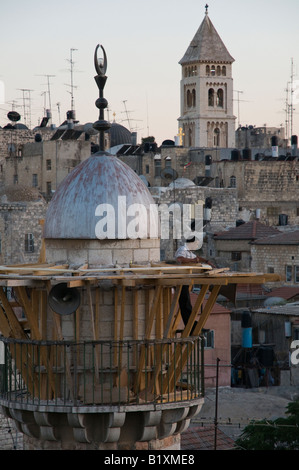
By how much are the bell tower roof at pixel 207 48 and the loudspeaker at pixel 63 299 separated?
9733 cm

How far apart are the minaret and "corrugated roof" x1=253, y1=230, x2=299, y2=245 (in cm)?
5464

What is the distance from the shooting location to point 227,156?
273ft

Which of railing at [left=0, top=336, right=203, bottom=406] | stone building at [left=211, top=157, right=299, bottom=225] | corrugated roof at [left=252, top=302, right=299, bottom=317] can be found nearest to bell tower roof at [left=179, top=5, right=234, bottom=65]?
stone building at [left=211, top=157, right=299, bottom=225]

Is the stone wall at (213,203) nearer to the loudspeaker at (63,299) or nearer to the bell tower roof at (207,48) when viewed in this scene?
the bell tower roof at (207,48)

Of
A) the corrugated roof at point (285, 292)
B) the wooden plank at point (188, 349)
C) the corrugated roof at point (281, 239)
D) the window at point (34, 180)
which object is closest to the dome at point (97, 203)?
the wooden plank at point (188, 349)

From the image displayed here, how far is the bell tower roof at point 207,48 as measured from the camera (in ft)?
345

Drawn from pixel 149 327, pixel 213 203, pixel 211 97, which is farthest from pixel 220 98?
pixel 149 327

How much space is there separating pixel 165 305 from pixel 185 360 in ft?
1.77

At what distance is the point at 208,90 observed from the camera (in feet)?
350

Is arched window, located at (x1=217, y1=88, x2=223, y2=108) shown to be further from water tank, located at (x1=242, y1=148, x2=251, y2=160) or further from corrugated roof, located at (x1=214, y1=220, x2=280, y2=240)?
corrugated roof, located at (x1=214, y1=220, x2=280, y2=240)

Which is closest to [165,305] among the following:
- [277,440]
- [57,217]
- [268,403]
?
[57,217]
